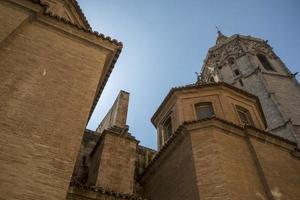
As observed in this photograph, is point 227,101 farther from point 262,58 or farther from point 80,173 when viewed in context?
point 262,58

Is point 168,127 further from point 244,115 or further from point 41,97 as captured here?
point 41,97

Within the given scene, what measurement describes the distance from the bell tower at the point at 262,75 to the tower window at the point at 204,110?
339 inches

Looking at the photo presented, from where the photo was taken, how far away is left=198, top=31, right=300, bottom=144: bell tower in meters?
22.8

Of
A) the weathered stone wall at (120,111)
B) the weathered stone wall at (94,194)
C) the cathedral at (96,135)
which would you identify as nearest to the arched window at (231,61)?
the cathedral at (96,135)

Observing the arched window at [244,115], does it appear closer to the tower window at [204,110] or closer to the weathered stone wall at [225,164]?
the tower window at [204,110]

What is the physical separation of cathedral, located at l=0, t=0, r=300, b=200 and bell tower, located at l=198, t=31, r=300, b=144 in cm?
759

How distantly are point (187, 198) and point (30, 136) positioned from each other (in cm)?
548

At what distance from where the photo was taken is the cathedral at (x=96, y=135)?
7543mm

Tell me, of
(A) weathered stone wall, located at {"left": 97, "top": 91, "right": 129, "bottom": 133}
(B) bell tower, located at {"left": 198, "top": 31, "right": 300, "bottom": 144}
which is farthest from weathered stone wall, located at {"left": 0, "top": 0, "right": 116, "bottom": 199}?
(B) bell tower, located at {"left": 198, "top": 31, "right": 300, "bottom": 144}

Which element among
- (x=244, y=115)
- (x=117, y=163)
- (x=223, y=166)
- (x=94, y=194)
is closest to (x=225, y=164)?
(x=223, y=166)

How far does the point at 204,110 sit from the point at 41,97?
7706 millimetres

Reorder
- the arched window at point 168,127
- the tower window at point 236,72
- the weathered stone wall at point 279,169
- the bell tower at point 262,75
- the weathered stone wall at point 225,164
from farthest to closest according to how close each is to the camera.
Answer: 1. the tower window at point 236,72
2. the bell tower at point 262,75
3. the arched window at point 168,127
4. the weathered stone wall at point 279,169
5. the weathered stone wall at point 225,164

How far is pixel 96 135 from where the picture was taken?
15.6 meters

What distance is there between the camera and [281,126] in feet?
72.3
